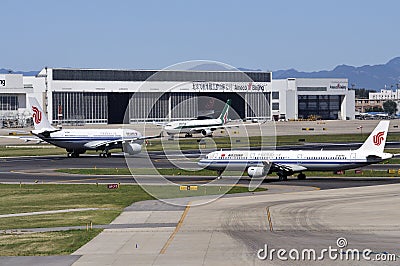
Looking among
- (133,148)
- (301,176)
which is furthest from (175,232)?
(133,148)

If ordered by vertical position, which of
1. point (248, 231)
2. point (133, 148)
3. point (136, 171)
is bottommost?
point (136, 171)

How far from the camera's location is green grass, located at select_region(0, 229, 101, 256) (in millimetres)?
35844

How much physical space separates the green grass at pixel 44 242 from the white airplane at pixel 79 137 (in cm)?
5943

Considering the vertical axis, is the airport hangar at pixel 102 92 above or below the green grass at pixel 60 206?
above

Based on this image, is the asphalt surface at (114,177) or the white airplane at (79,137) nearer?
the asphalt surface at (114,177)

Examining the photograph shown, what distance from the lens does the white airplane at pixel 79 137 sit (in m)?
102

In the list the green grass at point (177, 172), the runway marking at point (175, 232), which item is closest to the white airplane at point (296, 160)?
the green grass at point (177, 172)

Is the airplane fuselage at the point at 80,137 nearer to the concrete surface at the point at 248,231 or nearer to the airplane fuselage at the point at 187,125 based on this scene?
the airplane fuselage at the point at 187,125

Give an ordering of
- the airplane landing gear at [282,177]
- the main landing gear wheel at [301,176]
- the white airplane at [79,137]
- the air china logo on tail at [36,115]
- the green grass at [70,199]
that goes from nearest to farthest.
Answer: the green grass at [70,199], the airplane landing gear at [282,177], the main landing gear wheel at [301,176], the air china logo on tail at [36,115], the white airplane at [79,137]

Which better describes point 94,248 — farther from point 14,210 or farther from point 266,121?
point 266,121

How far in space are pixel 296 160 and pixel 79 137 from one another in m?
40.2

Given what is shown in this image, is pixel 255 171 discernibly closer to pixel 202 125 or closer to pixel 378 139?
pixel 378 139

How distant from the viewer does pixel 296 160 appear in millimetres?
73250

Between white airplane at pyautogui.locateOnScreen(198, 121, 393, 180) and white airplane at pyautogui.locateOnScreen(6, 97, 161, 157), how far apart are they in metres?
29.5
